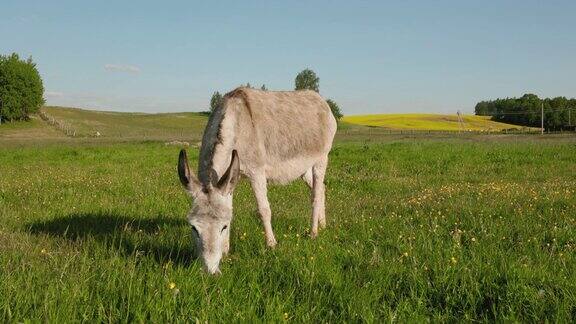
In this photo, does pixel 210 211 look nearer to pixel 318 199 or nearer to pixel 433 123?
pixel 318 199

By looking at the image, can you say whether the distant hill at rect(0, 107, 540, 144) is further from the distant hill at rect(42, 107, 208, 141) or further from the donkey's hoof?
the donkey's hoof

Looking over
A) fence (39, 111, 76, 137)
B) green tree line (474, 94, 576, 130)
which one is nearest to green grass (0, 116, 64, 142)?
fence (39, 111, 76, 137)

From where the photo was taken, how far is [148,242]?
6676 millimetres

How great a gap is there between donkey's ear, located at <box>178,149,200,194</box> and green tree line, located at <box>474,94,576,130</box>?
10717 cm

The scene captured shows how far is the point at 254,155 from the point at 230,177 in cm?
169

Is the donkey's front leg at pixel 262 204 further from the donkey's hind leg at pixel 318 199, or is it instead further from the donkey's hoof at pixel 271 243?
the donkey's hind leg at pixel 318 199

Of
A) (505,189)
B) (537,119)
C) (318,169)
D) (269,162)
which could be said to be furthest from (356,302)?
(537,119)

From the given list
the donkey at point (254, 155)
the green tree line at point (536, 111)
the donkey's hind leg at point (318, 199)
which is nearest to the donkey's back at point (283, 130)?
the donkey at point (254, 155)

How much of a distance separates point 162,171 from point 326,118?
1014cm

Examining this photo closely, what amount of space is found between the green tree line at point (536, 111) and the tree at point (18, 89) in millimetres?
98204

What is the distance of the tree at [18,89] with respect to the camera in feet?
272

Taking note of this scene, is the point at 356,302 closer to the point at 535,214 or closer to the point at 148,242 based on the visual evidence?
the point at 148,242

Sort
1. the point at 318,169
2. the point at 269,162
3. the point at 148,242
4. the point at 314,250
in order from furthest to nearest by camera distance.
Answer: the point at 318,169 < the point at 269,162 < the point at 148,242 < the point at 314,250

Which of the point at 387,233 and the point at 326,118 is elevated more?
the point at 326,118
